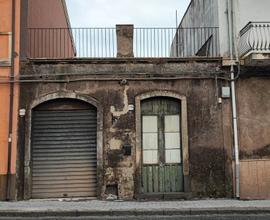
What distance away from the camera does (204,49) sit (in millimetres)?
17547

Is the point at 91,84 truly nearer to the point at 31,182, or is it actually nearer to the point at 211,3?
the point at 31,182

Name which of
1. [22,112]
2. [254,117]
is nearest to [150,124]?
[254,117]

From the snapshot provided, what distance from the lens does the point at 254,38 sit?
14.7 m

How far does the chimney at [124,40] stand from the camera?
50.4 feet

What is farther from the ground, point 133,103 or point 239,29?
point 239,29

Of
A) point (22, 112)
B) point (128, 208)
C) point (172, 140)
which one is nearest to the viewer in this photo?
point (128, 208)

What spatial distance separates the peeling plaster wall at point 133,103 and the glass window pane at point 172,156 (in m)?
0.44

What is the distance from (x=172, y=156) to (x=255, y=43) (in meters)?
4.69

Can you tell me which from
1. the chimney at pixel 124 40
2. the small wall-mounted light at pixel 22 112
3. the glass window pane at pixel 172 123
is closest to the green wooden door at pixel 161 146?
the glass window pane at pixel 172 123

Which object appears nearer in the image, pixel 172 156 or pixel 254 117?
pixel 172 156

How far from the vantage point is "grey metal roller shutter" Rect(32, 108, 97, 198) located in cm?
1452

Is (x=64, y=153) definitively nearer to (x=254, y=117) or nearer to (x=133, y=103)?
(x=133, y=103)

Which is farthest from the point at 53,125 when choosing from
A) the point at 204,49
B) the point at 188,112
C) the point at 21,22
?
the point at 204,49

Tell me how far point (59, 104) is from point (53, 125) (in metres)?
0.74
